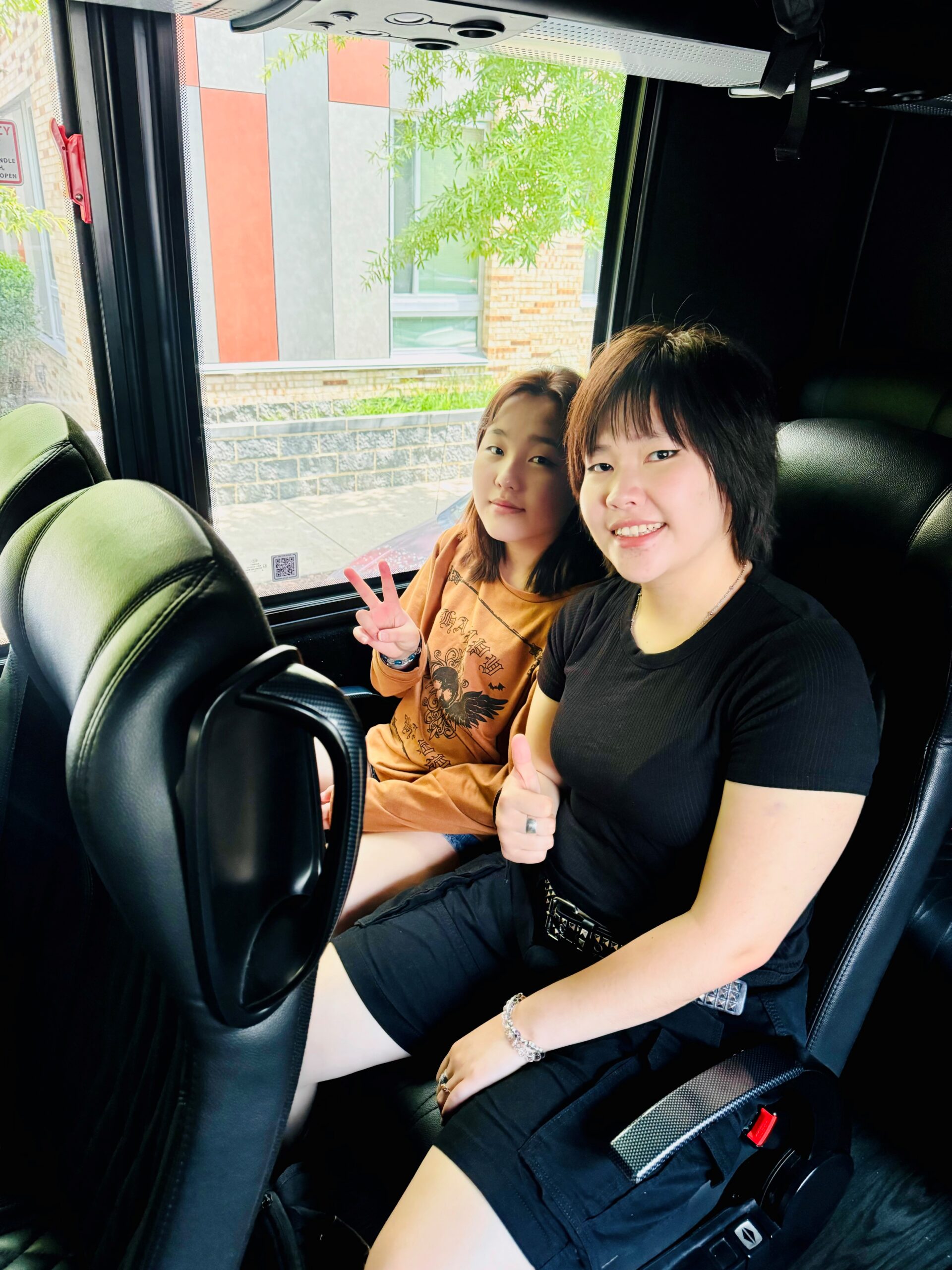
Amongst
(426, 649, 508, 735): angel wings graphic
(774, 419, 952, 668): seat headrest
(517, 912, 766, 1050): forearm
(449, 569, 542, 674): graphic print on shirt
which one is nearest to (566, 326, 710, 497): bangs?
(774, 419, 952, 668): seat headrest

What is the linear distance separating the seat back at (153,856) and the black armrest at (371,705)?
963 millimetres

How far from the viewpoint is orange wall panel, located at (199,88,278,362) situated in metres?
1.64

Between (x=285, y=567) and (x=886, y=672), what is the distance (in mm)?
1353

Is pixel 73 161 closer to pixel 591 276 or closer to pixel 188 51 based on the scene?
pixel 188 51

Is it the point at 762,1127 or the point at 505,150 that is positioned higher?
the point at 505,150

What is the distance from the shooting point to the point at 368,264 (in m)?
1.89

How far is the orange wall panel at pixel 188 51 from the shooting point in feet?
5.08

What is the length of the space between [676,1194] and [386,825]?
2.46ft

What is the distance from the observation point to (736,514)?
1.15 metres

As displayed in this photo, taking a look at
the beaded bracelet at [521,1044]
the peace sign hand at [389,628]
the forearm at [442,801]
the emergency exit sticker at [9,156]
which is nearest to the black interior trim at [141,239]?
the emergency exit sticker at [9,156]

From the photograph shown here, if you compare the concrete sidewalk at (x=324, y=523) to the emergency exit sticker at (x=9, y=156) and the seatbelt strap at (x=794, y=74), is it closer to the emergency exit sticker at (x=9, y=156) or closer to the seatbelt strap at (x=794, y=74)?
the emergency exit sticker at (x=9, y=156)

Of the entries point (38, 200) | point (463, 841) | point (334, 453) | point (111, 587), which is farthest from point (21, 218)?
point (463, 841)

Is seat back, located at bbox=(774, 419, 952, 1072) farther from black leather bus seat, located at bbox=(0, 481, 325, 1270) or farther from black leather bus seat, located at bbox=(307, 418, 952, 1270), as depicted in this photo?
black leather bus seat, located at bbox=(0, 481, 325, 1270)

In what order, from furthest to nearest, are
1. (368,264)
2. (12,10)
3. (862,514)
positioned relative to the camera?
1. (368,264)
2. (12,10)
3. (862,514)
